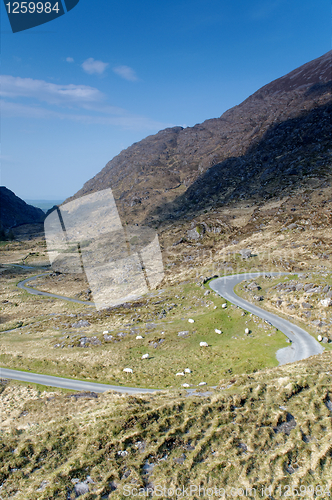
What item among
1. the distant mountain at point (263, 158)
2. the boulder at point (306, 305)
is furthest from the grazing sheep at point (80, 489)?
the distant mountain at point (263, 158)

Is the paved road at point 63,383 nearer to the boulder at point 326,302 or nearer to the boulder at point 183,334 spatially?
the boulder at point 183,334

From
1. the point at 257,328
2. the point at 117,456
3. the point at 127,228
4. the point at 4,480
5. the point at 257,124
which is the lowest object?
the point at 257,328

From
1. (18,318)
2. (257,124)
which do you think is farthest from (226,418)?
(257,124)

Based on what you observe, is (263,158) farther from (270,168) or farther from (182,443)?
(182,443)

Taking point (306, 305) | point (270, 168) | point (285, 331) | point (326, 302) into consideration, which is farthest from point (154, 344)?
point (270, 168)

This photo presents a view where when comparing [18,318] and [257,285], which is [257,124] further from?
[18,318]

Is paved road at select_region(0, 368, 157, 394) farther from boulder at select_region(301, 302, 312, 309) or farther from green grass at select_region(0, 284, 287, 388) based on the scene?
boulder at select_region(301, 302, 312, 309)
